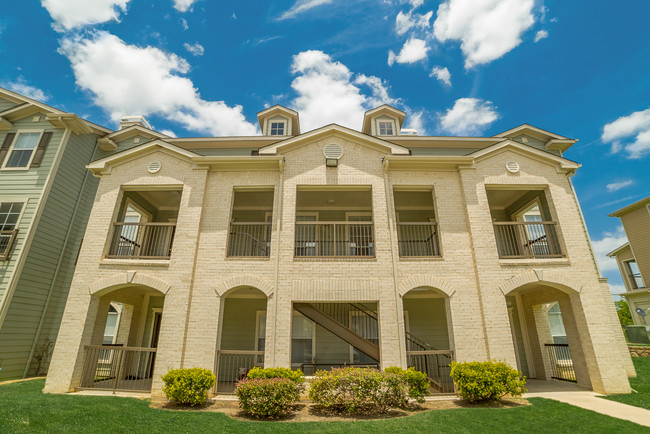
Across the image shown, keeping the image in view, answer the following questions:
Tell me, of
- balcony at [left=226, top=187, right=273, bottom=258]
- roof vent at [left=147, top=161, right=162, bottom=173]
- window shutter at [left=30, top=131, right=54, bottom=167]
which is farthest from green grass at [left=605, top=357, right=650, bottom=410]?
window shutter at [left=30, top=131, right=54, bottom=167]

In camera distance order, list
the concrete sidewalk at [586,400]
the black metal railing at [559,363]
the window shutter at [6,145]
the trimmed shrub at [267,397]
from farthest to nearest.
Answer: the window shutter at [6,145] → the black metal railing at [559,363] → the trimmed shrub at [267,397] → the concrete sidewalk at [586,400]

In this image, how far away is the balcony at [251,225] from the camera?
12.2 m

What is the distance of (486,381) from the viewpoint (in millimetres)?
8008

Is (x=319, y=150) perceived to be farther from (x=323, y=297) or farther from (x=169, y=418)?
(x=169, y=418)

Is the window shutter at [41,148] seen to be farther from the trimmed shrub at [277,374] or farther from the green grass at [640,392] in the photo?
the green grass at [640,392]

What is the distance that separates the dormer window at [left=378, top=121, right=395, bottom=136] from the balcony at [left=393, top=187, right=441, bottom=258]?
469 centimetres

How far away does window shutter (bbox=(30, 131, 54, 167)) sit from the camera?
12738 millimetres

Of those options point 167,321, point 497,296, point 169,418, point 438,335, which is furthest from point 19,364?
point 497,296

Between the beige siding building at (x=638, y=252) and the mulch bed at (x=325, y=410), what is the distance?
19199 mm

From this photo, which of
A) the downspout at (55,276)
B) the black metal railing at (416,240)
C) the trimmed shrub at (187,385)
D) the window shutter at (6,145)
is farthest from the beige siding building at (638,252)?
the window shutter at (6,145)

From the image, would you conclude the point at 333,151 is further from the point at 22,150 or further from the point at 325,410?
the point at 22,150

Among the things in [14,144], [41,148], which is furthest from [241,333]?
[14,144]

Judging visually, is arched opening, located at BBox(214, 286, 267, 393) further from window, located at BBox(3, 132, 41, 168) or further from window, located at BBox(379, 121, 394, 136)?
window, located at BBox(3, 132, 41, 168)

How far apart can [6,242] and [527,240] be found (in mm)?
19607
